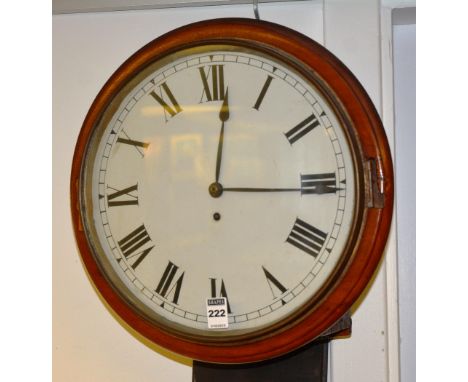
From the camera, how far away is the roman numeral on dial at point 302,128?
1.00m

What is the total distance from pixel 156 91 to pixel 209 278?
0.33 meters

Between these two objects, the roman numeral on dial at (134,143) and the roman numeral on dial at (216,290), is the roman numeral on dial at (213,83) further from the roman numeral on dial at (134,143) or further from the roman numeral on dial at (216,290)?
the roman numeral on dial at (216,290)

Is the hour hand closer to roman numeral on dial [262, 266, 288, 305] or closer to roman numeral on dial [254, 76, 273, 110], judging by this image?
roman numeral on dial [254, 76, 273, 110]

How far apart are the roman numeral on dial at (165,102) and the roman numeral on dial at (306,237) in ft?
0.92

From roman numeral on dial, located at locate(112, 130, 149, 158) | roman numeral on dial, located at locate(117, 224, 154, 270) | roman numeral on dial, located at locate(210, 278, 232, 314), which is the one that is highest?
roman numeral on dial, located at locate(112, 130, 149, 158)

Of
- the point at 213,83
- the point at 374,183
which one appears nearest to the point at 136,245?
the point at 213,83

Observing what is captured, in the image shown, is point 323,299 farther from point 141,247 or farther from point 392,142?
point 392,142

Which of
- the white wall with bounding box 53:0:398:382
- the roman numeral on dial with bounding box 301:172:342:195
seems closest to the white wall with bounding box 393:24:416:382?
the white wall with bounding box 53:0:398:382

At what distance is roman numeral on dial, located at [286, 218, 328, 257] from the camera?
985mm

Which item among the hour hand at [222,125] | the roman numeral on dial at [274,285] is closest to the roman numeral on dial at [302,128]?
the hour hand at [222,125]

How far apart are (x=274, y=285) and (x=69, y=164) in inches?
25.4

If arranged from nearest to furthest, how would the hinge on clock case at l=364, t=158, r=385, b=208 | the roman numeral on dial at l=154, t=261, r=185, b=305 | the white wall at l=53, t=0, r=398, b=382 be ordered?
the hinge on clock case at l=364, t=158, r=385, b=208 < the roman numeral on dial at l=154, t=261, r=185, b=305 < the white wall at l=53, t=0, r=398, b=382

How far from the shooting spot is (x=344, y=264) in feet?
3.11

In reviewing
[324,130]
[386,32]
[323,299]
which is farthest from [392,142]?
[323,299]
